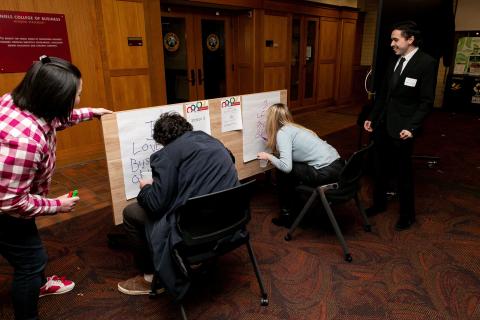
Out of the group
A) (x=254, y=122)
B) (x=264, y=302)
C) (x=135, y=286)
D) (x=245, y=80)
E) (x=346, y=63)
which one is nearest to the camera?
(x=264, y=302)

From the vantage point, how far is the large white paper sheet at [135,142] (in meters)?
1.93

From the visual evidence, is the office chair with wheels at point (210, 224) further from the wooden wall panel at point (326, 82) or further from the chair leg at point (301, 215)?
the wooden wall panel at point (326, 82)

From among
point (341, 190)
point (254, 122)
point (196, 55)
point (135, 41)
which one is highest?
point (135, 41)

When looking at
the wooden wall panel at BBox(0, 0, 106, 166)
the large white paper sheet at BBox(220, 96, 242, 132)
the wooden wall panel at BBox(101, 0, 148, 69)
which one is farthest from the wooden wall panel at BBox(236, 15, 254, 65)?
the large white paper sheet at BBox(220, 96, 242, 132)

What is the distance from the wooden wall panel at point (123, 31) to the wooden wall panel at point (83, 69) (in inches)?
5.5

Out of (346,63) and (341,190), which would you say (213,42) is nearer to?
(346,63)

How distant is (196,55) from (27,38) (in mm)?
2681

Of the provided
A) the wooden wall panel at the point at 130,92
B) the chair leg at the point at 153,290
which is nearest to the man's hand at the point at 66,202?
the chair leg at the point at 153,290

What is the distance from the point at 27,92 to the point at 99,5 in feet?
10.5

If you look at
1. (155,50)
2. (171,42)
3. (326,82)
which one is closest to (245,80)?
(171,42)

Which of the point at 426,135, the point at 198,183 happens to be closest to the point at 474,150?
the point at 426,135

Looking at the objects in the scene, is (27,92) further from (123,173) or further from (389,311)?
(389,311)

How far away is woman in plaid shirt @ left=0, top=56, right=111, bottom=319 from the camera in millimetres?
1254

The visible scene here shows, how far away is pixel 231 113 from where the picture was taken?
251 cm
